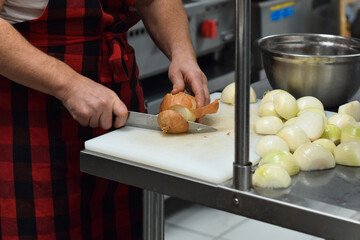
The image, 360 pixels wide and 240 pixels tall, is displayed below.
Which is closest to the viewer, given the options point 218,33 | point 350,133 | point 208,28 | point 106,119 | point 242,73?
point 242,73

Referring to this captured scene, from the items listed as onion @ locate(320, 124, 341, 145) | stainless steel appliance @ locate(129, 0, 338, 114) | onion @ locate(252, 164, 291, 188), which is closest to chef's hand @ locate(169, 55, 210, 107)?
onion @ locate(320, 124, 341, 145)

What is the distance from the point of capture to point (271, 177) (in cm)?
110

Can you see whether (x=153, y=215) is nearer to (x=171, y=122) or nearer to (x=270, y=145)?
(x=171, y=122)

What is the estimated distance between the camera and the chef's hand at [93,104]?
4.46 feet

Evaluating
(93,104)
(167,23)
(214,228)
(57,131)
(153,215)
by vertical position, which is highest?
(167,23)

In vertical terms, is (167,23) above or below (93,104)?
above

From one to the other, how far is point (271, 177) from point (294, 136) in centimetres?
18

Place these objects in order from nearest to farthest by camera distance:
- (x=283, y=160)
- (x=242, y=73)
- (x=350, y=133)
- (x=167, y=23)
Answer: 1. (x=242, y=73)
2. (x=283, y=160)
3. (x=350, y=133)
4. (x=167, y=23)

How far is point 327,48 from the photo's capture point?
1.71 m

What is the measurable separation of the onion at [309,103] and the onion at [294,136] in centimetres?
19

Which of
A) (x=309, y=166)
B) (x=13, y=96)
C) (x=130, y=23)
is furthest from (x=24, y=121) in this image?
(x=309, y=166)

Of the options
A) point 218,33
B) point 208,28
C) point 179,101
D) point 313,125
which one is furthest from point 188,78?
point 218,33

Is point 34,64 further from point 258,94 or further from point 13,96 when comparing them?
point 258,94

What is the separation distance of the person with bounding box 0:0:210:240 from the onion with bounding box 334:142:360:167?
42 cm
